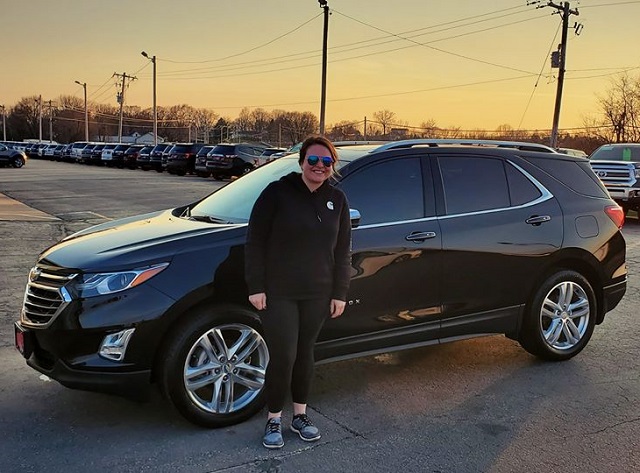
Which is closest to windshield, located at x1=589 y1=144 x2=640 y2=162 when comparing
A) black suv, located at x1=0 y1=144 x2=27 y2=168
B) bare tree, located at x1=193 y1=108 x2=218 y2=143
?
black suv, located at x1=0 y1=144 x2=27 y2=168

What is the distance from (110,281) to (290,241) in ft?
3.45

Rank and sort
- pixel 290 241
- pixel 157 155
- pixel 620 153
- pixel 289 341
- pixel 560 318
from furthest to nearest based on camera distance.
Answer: pixel 157 155, pixel 620 153, pixel 560 318, pixel 289 341, pixel 290 241

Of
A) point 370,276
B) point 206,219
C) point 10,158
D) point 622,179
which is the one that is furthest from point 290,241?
point 10,158

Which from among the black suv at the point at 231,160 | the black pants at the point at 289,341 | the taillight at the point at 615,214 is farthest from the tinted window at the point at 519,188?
the black suv at the point at 231,160

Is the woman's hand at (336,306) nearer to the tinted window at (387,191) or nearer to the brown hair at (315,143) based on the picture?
the brown hair at (315,143)

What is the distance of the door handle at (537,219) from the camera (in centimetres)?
477

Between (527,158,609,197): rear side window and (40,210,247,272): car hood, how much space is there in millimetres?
2705

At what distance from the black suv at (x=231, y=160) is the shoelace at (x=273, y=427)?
24580 mm

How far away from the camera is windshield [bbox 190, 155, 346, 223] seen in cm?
430

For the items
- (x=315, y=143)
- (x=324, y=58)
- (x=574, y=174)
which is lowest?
(x=574, y=174)

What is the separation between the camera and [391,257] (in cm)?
409

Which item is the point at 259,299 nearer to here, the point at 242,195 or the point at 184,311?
the point at 184,311

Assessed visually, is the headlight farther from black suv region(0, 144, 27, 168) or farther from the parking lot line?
black suv region(0, 144, 27, 168)

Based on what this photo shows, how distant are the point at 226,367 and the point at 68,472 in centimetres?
99
